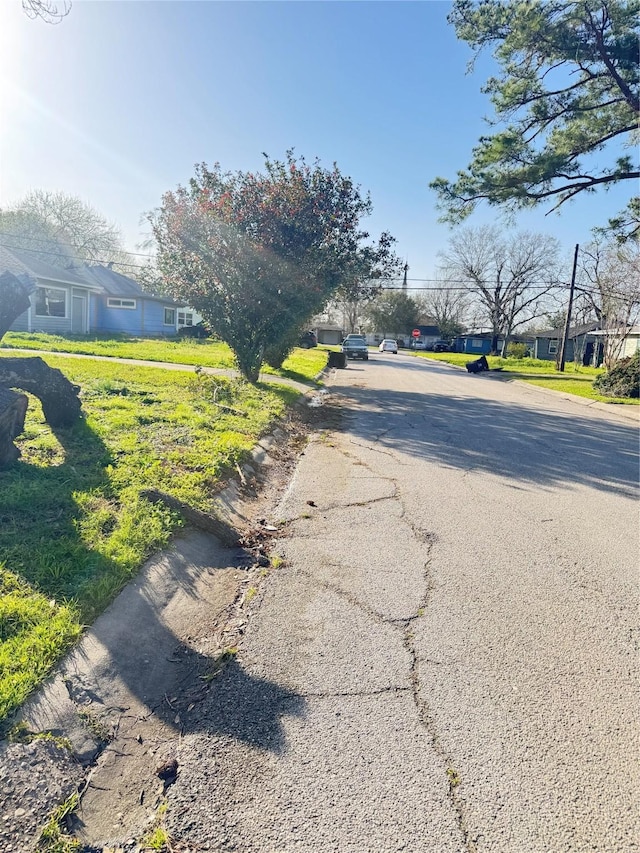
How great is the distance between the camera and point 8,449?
184 inches

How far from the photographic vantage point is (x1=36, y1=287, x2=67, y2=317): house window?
75.8 ft

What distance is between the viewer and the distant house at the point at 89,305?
22.6 m

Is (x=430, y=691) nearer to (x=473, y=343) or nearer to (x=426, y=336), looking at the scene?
(x=473, y=343)

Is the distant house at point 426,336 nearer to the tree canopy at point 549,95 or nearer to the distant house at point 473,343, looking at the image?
the distant house at point 473,343

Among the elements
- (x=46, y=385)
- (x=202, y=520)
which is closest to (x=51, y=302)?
(x=46, y=385)

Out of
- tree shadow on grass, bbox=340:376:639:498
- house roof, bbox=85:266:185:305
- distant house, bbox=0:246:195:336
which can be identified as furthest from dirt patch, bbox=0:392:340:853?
house roof, bbox=85:266:185:305

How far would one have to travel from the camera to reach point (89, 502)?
4.18 meters

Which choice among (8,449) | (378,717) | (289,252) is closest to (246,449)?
(8,449)

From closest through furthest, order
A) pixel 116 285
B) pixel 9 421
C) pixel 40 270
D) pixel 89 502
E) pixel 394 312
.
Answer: pixel 89 502 < pixel 9 421 < pixel 40 270 < pixel 116 285 < pixel 394 312

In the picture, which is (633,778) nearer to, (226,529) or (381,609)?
(381,609)

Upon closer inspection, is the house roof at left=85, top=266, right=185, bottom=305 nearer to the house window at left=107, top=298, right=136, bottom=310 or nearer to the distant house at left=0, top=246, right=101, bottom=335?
the house window at left=107, top=298, right=136, bottom=310

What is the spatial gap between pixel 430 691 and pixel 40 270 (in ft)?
82.8

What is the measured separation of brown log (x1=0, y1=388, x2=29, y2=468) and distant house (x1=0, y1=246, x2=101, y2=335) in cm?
1932

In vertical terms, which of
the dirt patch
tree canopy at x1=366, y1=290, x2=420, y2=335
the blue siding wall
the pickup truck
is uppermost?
tree canopy at x1=366, y1=290, x2=420, y2=335
